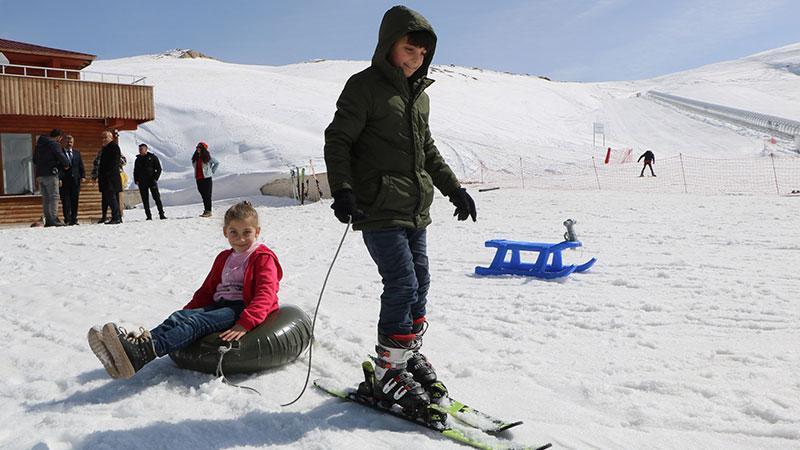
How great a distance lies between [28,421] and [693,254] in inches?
278

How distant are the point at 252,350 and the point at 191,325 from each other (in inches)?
13.1

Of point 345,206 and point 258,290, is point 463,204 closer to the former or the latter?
point 345,206

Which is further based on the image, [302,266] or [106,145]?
[106,145]

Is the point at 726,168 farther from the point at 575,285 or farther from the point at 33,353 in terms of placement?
the point at 33,353

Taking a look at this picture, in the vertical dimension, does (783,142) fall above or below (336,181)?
above

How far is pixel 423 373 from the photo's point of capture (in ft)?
9.70

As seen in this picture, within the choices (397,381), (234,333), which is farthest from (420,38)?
(234,333)

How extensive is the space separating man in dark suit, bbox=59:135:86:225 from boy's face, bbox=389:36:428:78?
1021 centimetres

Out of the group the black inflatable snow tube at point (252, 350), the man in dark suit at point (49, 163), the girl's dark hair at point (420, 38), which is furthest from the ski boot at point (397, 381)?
the man in dark suit at point (49, 163)

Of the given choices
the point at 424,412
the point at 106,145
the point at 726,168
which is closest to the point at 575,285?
the point at 424,412

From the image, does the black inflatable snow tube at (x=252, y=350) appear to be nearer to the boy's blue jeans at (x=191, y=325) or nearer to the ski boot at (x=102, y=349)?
the boy's blue jeans at (x=191, y=325)

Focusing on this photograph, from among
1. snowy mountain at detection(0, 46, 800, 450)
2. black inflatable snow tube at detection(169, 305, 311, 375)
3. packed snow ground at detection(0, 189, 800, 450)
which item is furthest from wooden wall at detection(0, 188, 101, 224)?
black inflatable snow tube at detection(169, 305, 311, 375)

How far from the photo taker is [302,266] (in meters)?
7.26

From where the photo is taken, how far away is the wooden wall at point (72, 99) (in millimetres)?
15281
